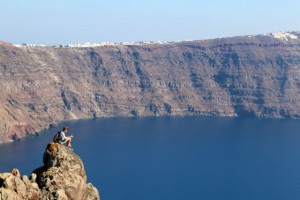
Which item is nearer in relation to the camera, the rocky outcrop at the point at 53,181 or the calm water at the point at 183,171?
the rocky outcrop at the point at 53,181

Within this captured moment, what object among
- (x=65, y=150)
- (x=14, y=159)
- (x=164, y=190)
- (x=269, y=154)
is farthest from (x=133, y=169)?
(x=65, y=150)

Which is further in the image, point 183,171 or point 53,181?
point 183,171

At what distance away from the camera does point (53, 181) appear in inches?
960

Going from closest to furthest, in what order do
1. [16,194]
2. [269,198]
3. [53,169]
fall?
[16,194] < [53,169] < [269,198]

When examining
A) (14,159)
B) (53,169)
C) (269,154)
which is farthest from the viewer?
(269,154)

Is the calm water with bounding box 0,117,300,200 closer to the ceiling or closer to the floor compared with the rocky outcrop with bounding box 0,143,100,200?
closer to the floor

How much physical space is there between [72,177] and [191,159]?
15984cm

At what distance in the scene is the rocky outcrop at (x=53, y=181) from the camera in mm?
22344

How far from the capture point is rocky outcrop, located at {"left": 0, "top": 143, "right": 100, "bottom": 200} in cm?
2234

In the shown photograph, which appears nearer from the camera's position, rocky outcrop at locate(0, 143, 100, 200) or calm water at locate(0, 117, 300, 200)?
rocky outcrop at locate(0, 143, 100, 200)

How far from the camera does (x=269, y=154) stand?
19450 cm

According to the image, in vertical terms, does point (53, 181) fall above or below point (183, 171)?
above

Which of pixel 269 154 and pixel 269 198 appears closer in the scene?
pixel 269 198

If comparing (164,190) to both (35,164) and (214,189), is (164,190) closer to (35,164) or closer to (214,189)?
(214,189)
